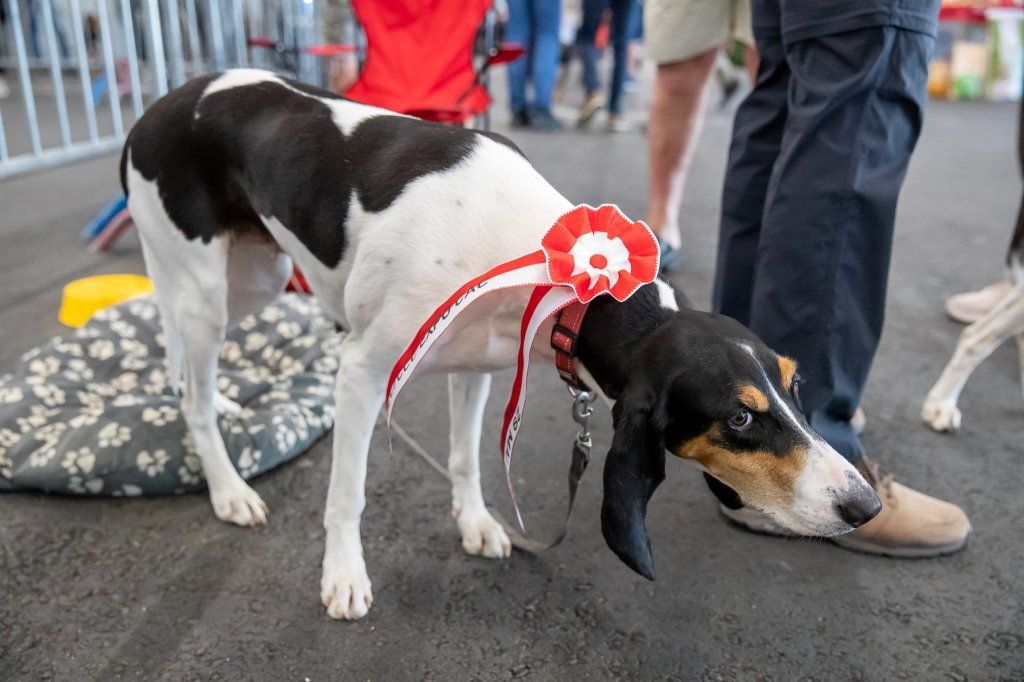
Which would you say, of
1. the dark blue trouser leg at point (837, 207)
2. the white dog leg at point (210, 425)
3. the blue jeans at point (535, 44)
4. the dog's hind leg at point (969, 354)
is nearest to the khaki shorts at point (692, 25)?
the dark blue trouser leg at point (837, 207)

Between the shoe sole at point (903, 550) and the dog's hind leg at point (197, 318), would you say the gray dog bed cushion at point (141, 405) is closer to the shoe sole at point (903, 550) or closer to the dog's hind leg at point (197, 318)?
the dog's hind leg at point (197, 318)

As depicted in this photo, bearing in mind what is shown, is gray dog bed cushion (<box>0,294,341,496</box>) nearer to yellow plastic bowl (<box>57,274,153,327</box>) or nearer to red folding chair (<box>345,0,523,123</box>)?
yellow plastic bowl (<box>57,274,153,327</box>)

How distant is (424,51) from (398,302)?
226 centimetres

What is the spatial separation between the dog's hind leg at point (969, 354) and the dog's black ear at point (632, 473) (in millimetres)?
1476

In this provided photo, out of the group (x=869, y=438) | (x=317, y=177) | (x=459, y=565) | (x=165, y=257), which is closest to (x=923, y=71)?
(x=869, y=438)

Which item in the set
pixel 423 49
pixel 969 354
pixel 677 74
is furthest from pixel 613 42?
pixel 969 354

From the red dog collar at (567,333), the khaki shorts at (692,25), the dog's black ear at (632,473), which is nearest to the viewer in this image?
the dog's black ear at (632,473)

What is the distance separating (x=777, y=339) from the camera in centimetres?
183

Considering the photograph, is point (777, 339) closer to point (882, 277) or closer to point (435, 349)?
point (882, 277)

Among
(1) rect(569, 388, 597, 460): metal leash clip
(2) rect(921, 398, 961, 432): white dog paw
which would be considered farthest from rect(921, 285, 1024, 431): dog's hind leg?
(1) rect(569, 388, 597, 460): metal leash clip

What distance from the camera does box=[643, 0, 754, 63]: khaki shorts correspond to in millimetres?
2475

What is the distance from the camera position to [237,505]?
1865 millimetres

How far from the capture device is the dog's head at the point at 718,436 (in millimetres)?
1239

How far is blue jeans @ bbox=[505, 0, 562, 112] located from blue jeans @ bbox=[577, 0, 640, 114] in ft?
1.70
